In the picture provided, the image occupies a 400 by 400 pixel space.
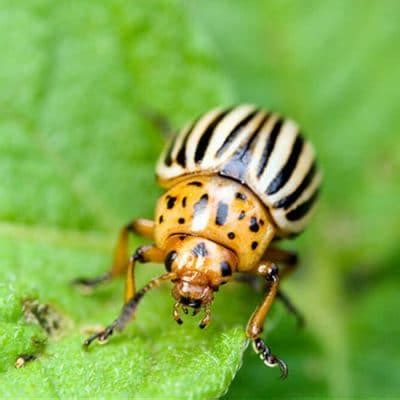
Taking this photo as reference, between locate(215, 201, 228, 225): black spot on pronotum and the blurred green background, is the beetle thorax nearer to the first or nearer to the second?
locate(215, 201, 228, 225): black spot on pronotum

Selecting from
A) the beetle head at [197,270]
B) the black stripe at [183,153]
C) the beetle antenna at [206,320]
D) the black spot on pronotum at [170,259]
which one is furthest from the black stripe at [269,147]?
the beetle antenna at [206,320]

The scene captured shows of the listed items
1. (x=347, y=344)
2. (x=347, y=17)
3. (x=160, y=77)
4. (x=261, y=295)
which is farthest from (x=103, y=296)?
(x=347, y=17)

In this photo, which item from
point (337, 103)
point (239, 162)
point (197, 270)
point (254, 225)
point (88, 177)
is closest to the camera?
point (197, 270)

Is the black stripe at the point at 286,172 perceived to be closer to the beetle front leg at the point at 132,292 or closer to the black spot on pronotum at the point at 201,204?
the black spot on pronotum at the point at 201,204

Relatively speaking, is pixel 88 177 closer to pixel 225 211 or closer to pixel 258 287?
pixel 225 211

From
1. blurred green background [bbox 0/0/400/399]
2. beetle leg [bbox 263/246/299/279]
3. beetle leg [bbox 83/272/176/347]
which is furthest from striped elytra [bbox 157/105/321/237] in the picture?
beetle leg [bbox 83/272/176/347]

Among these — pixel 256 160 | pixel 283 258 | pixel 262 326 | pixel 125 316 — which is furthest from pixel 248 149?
pixel 125 316

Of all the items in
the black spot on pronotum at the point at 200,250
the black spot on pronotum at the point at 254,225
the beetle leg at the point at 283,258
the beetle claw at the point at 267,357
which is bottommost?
the beetle claw at the point at 267,357
